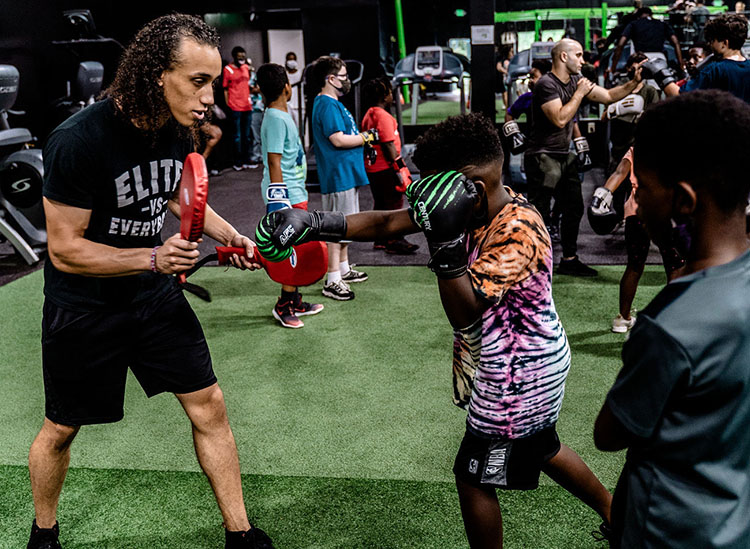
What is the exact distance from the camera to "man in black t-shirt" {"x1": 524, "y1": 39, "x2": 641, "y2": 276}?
16.5 ft

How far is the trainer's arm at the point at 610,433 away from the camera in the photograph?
1212 mm

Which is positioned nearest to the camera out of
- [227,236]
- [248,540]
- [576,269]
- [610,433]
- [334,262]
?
[610,433]

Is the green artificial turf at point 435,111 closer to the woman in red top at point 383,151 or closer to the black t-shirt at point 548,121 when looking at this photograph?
the woman in red top at point 383,151

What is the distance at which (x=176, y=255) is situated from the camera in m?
1.92

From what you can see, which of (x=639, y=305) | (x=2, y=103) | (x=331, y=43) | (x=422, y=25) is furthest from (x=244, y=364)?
(x=422, y=25)

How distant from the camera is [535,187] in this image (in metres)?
5.32

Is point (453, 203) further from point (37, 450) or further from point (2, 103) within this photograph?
point (2, 103)

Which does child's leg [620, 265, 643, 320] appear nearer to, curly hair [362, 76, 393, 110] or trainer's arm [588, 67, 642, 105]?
trainer's arm [588, 67, 642, 105]

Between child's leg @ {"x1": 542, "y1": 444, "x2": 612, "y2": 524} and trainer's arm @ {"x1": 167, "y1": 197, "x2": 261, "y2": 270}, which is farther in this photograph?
trainer's arm @ {"x1": 167, "y1": 197, "x2": 261, "y2": 270}

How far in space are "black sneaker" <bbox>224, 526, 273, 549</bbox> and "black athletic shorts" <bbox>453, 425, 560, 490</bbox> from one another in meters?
0.83

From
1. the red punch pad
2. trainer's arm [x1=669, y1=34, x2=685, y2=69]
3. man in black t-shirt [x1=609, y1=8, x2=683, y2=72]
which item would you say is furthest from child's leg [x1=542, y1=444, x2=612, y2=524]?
trainer's arm [x1=669, y1=34, x2=685, y2=69]

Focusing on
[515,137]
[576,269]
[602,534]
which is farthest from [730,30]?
[602,534]

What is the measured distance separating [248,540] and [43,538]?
70cm

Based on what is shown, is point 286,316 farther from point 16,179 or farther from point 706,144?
point 706,144
